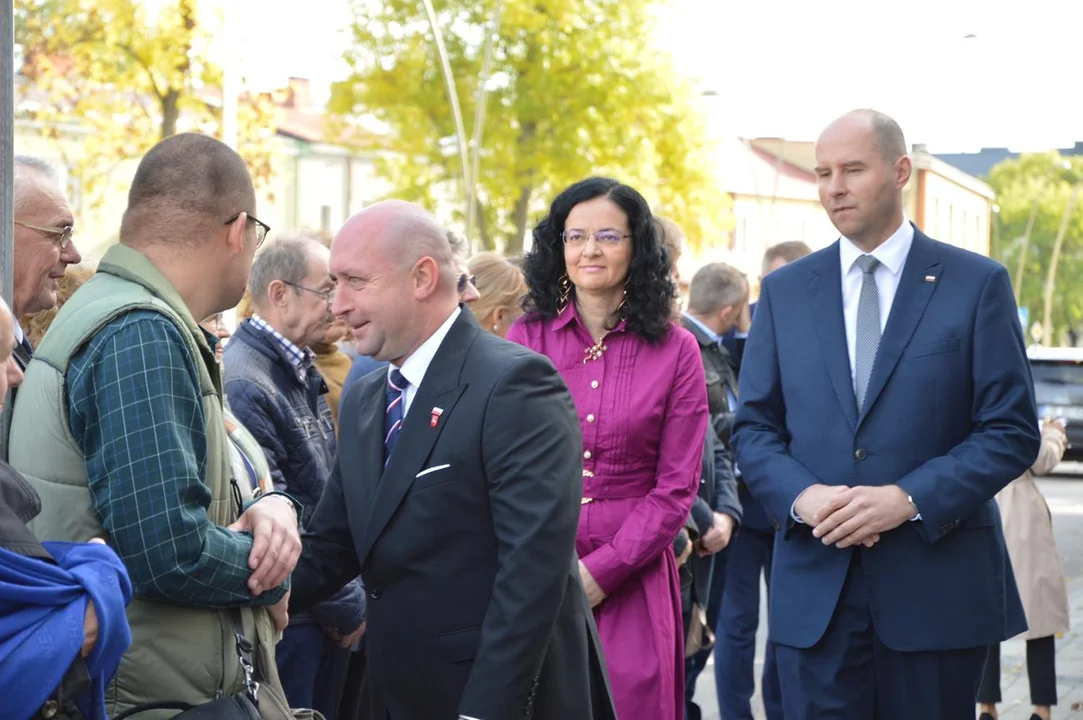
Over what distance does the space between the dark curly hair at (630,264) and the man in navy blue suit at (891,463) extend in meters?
0.66

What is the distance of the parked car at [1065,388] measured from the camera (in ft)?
76.9

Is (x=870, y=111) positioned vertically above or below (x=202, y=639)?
above

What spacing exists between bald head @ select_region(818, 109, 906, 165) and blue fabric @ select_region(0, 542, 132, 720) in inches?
115

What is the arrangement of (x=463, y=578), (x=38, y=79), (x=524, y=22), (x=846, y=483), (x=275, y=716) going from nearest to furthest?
1. (x=275, y=716)
2. (x=463, y=578)
3. (x=846, y=483)
4. (x=38, y=79)
5. (x=524, y=22)

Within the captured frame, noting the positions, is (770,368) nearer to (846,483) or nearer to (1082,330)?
(846,483)

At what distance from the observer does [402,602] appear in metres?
3.62

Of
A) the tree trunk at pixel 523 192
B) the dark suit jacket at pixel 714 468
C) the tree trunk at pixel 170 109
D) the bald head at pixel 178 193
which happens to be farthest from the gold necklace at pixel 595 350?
the tree trunk at pixel 523 192

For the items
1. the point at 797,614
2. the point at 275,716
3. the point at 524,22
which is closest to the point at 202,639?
the point at 275,716

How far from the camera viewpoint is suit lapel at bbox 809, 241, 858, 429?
14.8ft

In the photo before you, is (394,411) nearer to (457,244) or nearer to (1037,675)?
(457,244)

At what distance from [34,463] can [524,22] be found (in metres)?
27.4

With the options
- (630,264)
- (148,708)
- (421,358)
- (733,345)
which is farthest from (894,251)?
(733,345)

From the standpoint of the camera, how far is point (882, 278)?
15.3ft

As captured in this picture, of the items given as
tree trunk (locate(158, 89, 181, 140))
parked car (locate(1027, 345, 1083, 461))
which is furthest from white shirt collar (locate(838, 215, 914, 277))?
parked car (locate(1027, 345, 1083, 461))
